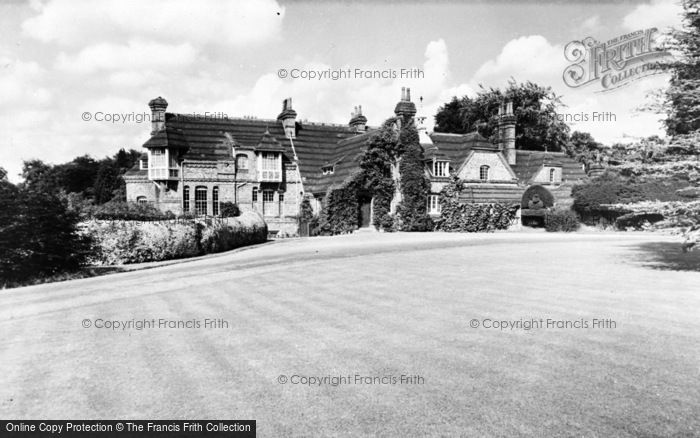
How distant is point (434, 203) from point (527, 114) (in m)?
31.1

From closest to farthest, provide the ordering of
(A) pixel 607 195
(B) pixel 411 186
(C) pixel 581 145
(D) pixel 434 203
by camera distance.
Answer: (B) pixel 411 186 < (A) pixel 607 195 < (D) pixel 434 203 < (C) pixel 581 145

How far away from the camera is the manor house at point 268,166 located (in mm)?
39656

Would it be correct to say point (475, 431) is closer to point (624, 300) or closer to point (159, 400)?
point (159, 400)

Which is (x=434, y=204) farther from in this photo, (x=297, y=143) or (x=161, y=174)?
(x=161, y=174)

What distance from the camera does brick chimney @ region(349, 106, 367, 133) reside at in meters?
49.5

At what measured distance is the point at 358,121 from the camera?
4959 cm

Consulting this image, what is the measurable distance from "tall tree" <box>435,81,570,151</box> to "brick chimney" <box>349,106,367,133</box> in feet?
61.7

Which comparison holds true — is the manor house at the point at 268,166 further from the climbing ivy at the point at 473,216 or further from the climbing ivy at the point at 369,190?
the climbing ivy at the point at 473,216

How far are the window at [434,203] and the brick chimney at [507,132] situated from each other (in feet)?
47.1

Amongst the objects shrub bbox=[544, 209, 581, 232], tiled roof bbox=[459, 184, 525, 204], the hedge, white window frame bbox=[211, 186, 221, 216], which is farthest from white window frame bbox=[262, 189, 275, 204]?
shrub bbox=[544, 209, 581, 232]

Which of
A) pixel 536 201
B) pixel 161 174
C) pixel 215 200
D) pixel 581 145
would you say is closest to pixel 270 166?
pixel 215 200

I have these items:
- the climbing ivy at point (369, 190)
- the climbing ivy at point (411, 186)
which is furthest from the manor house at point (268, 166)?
the climbing ivy at point (411, 186)

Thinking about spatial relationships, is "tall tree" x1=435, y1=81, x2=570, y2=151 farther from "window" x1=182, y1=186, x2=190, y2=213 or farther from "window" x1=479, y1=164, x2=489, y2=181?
"window" x1=182, y1=186, x2=190, y2=213

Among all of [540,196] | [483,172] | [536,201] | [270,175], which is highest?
[483,172]
